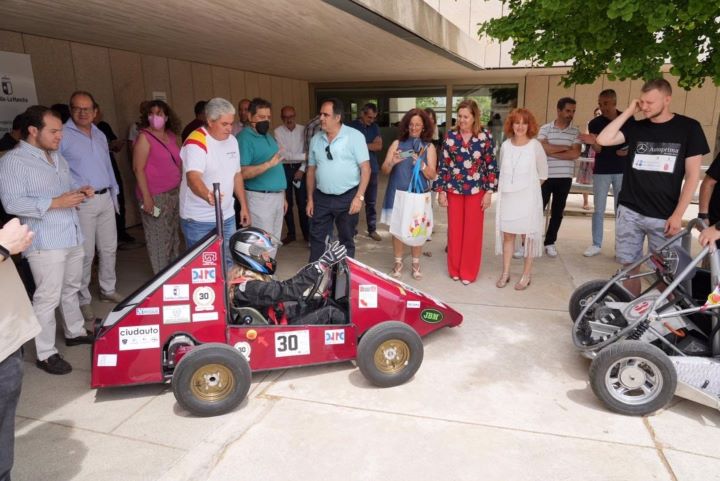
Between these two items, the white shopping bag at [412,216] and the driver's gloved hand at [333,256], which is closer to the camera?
the driver's gloved hand at [333,256]

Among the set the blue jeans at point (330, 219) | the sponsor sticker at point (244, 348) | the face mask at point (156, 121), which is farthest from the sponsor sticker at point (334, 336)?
the face mask at point (156, 121)

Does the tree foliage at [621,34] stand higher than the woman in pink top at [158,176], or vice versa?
the tree foliage at [621,34]

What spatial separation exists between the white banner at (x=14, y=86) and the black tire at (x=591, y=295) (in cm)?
635

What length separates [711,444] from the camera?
280cm

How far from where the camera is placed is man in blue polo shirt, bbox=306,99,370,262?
4.73m

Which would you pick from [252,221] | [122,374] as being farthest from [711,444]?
[252,221]

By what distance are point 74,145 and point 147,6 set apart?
142 centimetres

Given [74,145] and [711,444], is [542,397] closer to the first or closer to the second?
[711,444]

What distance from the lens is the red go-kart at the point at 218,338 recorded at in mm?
3014

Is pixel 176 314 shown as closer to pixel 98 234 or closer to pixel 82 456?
pixel 82 456

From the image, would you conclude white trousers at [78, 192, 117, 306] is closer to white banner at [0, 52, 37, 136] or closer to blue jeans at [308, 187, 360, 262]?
blue jeans at [308, 187, 360, 262]

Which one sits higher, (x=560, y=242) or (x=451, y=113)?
(x=451, y=113)

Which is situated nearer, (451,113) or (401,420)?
(401,420)

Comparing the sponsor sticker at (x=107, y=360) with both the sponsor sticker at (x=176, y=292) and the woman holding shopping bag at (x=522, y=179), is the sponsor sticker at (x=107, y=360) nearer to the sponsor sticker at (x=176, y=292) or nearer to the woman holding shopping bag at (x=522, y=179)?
the sponsor sticker at (x=176, y=292)
